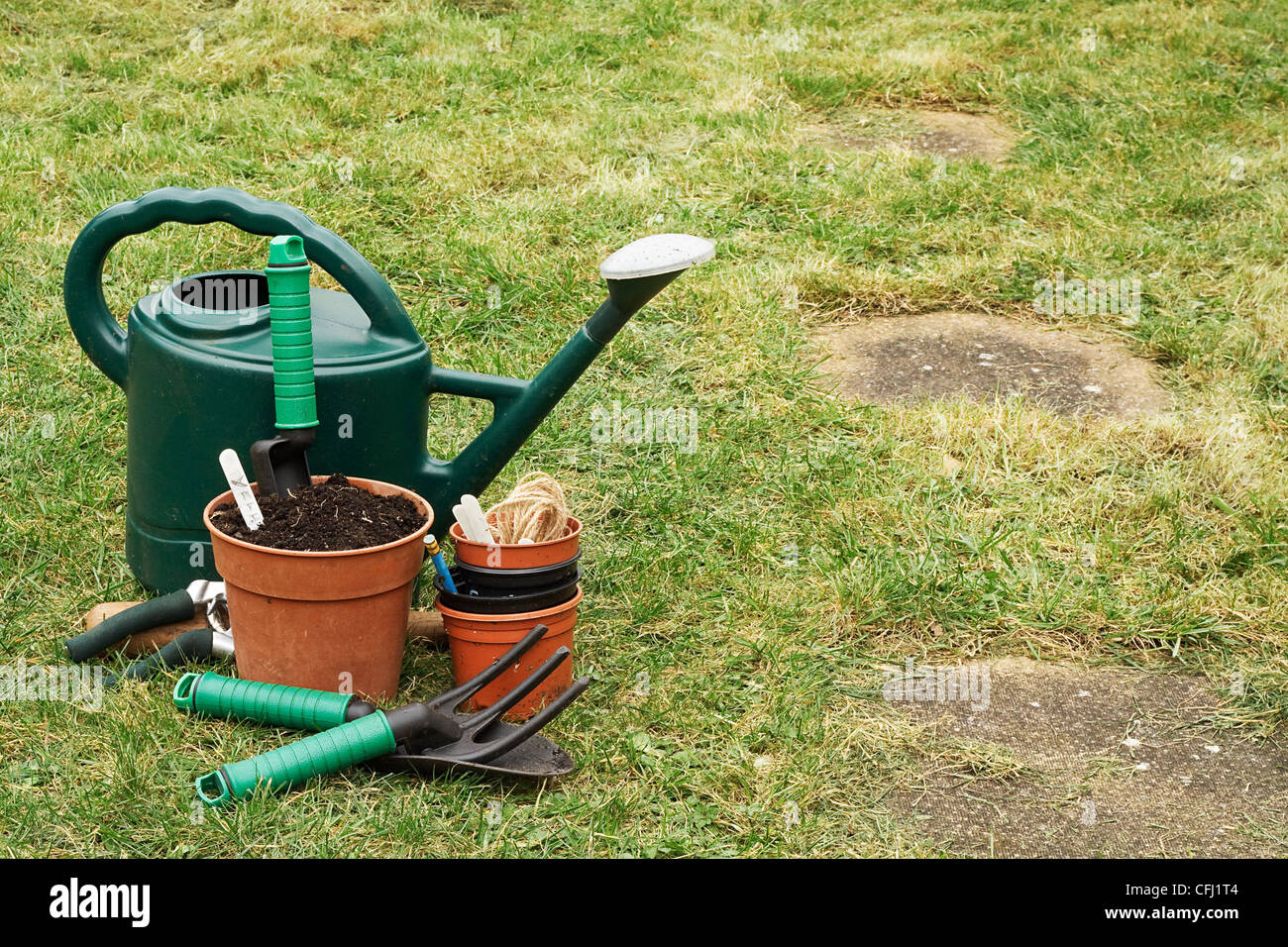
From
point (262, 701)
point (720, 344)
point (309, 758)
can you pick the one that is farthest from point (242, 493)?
point (720, 344)

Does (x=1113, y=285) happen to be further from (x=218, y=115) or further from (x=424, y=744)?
(x=218, y=115)

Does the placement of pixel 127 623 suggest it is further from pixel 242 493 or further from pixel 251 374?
pixel 251 374

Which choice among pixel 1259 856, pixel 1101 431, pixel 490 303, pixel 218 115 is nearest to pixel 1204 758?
pixel 1259 856

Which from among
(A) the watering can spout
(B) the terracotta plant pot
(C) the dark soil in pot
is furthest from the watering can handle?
(B) the terracotta plant pot

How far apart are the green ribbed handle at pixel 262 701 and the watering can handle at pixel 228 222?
733 millimetres

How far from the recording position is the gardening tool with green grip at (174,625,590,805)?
207 cm

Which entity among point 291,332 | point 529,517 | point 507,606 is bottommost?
point 507,606

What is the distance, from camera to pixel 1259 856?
2121mm

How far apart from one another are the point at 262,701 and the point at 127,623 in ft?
1.28

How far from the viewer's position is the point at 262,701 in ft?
7.30

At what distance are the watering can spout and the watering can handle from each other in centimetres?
18

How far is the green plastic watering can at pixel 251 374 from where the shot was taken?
7.82 feet

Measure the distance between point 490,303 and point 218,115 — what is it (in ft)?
5.73

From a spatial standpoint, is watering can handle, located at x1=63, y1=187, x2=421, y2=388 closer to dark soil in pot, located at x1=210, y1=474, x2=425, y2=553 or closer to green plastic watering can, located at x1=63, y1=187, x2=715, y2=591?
green plastic watering can, located at x1=63, y1=187, x2=715, y2=591
